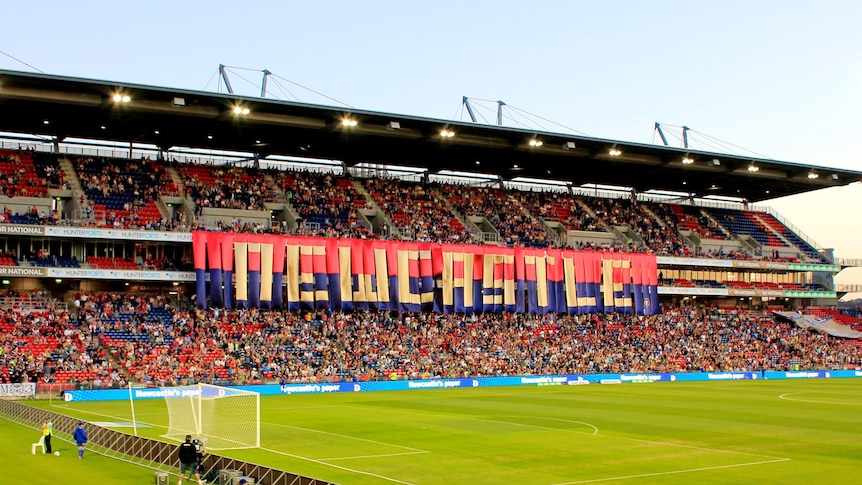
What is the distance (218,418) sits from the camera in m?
32.7

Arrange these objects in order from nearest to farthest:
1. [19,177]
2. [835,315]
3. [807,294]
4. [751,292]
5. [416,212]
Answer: [19,177] → [416,212] → [751,292] → [807,294] → [835,315]

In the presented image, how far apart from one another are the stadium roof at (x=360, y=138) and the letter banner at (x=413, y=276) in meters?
7.89

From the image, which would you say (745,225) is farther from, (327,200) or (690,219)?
(327,200)

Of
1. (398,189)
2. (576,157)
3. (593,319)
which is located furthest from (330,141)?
(593,319)

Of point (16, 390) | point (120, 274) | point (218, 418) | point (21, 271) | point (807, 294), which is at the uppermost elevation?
point (21, 271)

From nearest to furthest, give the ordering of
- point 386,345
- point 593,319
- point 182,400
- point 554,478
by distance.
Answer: point 554,478 → point 182,400 → point 386,345 → point 593,319

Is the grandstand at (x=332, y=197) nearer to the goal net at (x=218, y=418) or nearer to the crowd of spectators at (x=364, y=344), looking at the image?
the crowd of spectators at (x=364, y=344)

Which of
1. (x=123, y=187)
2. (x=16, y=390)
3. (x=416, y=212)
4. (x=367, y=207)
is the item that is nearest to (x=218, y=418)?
(x=16, y=390)

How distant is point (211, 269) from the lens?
5891 cm

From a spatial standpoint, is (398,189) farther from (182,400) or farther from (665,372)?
(182,400)

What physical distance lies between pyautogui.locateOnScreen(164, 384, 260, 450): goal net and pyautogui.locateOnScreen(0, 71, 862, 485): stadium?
0.12 m

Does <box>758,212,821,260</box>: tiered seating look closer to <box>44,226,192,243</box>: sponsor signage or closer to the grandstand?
the grandstand

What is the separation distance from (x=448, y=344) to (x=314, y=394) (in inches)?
512

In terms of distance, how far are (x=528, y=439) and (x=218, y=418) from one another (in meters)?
11.0
